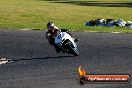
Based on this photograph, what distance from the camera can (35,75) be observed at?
17906 mm

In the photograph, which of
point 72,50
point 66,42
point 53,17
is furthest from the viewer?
point 53,17

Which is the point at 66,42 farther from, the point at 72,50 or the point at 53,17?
the point at 53,17

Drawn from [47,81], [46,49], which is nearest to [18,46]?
[46,49]

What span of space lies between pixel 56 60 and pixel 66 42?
0.91 meters

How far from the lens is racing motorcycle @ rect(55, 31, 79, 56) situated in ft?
69.2

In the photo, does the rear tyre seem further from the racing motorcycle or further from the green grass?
the green grass

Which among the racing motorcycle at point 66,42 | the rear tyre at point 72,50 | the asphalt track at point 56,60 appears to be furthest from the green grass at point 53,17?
the racing motorcycle at point 66,42

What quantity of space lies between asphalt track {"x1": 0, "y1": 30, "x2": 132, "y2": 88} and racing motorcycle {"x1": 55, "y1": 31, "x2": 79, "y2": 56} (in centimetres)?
33

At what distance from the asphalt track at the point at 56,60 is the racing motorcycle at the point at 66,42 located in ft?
1.08

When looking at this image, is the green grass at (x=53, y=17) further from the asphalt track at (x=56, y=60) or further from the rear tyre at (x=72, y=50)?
the rear tyre at (x=72, y=50)

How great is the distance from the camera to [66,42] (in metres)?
21.1

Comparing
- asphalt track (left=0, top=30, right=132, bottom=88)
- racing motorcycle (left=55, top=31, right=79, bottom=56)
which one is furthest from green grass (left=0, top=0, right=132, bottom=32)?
racing motorcycle (left=55, top=31, right=79, bottom=56)

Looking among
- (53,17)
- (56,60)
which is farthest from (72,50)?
(53,17)

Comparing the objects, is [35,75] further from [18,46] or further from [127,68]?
[18,46]
